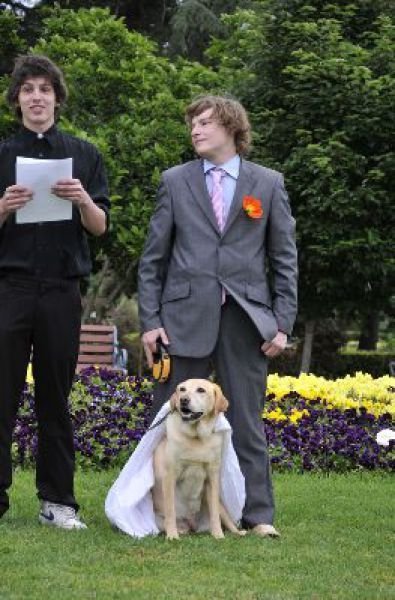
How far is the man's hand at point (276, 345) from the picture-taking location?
219 inches

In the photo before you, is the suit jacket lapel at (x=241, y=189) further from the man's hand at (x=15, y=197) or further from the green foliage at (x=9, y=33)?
the green foliage at (x=9, y=33)

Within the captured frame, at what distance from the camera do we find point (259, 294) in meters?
5.59

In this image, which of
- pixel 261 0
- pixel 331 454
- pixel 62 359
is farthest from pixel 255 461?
pixel 261 0

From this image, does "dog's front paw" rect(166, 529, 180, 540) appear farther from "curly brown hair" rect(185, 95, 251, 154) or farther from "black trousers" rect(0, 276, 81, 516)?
"curly brown hair" rect(185, 95, 251, 154)

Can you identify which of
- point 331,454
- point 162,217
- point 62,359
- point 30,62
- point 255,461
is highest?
point 30,62

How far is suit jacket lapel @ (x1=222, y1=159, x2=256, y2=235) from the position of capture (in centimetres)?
561

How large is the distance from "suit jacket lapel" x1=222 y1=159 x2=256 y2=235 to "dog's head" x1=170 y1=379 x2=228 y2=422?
2.40ft

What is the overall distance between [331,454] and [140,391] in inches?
70.5

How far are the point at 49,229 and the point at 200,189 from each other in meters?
0.73

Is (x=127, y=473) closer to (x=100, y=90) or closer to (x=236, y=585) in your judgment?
(x=236, y=585)

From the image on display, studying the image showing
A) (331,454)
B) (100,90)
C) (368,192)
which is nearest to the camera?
(331,454)

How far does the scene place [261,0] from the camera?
47.6 feet

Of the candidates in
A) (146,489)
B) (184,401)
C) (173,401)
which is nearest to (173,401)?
(173,401)

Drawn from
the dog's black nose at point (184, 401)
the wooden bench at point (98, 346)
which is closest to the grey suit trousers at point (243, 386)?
the dog's black nose at point (184, 401)
